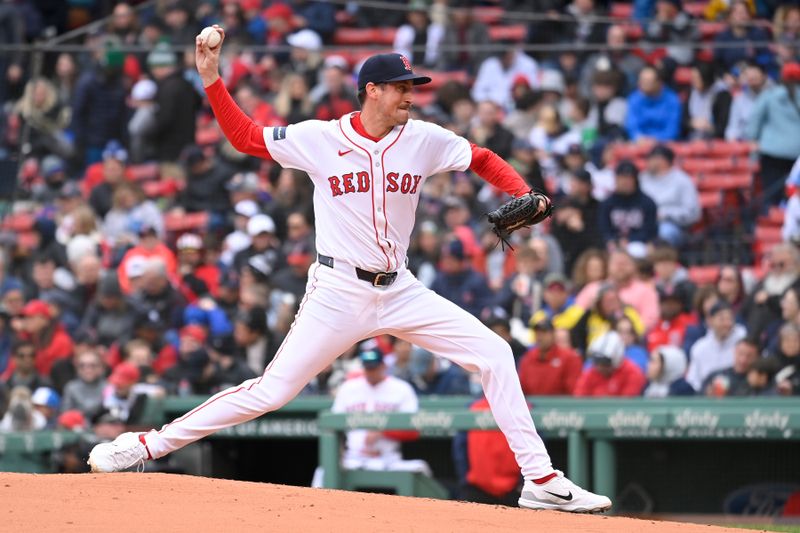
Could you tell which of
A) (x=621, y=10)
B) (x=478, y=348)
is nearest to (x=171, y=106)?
(x=621, y=10)

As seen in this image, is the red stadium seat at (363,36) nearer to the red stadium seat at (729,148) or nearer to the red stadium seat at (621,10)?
the red stadium seat at (621,10)

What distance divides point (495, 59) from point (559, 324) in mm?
3218

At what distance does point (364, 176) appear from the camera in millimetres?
5688

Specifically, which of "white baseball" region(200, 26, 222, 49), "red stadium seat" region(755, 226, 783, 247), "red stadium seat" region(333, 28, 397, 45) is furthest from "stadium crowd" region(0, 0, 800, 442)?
"white baseball" region(200, 26, 222, 49)

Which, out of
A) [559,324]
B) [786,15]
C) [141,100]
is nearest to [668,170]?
[559,324]

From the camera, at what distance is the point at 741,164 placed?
1118 cm

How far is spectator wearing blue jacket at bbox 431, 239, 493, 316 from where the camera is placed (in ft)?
34.7

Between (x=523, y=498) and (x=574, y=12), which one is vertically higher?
(x=574, y=12)

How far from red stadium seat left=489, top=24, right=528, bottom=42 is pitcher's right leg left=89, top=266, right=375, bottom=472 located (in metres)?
8.21

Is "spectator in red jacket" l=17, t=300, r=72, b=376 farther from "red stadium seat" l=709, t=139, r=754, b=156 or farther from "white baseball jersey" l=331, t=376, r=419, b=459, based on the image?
"red stadium seat" l=709, t=139, r=754, b=156

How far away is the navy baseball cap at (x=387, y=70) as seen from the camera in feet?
18.7

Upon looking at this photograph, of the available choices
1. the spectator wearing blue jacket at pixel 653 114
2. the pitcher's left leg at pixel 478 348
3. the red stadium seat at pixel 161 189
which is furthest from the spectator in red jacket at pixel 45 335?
the pitcher's left leg at pixel 478 348

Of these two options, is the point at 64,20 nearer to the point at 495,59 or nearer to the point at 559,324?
the point at 495,59

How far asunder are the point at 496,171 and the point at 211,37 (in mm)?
1238
